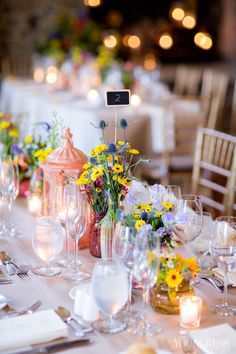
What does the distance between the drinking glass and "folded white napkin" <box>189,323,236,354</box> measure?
0.53 m

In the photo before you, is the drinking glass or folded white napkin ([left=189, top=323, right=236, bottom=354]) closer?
folded white napkin ([left=189, top=323, right=236, bottom=354])

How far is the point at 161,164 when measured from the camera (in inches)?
178

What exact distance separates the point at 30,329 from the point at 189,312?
0.38 meters

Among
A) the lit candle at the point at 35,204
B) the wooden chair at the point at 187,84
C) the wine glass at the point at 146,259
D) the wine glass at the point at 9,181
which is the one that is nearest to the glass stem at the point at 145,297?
the wine glass at the point at 146,259

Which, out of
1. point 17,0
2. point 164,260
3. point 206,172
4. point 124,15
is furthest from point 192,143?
point 124,15

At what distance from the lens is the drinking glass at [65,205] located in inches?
68.2

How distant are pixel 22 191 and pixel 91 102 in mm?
2569

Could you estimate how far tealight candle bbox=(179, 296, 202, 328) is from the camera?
1426mm

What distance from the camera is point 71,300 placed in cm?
156

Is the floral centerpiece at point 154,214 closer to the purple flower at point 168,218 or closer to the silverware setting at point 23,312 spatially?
the purple flower at point 168,218

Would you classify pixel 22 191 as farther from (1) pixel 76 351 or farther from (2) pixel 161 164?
(2) pixel 161 164

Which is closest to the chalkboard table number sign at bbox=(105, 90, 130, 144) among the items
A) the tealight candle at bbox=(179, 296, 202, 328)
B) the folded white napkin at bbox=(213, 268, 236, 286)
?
the folded white napkin at bbox=(213, 268, 236, 286)

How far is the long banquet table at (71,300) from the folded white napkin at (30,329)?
68 mm

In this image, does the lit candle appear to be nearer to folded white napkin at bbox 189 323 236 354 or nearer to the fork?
the fork
